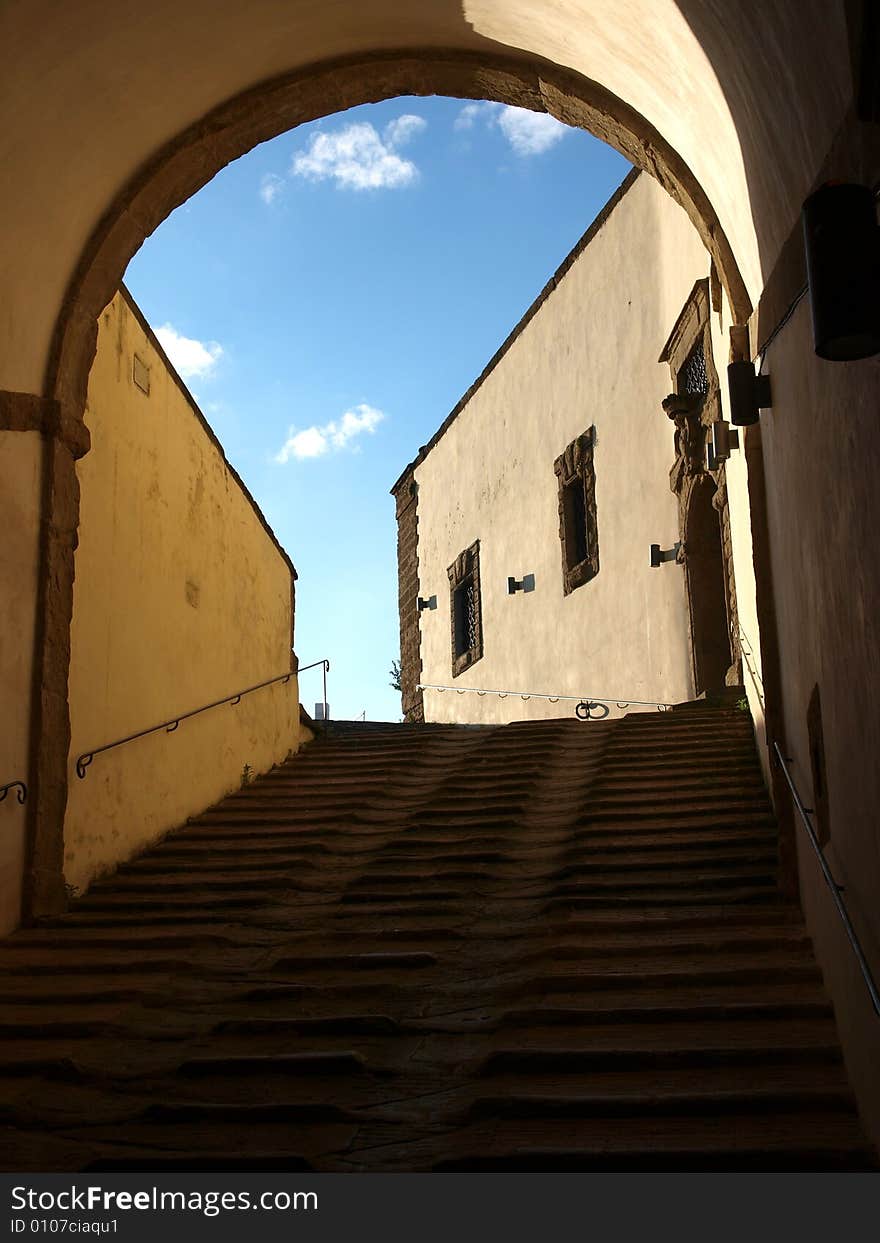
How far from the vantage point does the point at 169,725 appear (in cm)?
689

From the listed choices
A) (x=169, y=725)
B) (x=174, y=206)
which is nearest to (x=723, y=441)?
(x=174, y=206)

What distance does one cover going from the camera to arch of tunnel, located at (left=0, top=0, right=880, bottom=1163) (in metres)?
2.92

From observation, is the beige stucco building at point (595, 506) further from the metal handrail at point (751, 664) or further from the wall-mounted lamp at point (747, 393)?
the wall-mounted lamp at point (747, 393)

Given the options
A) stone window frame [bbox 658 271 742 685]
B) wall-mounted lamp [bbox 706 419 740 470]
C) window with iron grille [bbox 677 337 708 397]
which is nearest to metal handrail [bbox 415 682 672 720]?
stone window frame [bbox 658 271 742 685]

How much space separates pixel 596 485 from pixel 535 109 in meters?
7.55

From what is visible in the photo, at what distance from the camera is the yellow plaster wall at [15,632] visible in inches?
199

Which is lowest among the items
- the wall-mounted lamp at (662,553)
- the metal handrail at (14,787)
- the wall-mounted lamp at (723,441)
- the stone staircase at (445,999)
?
the stone staircase at (445,999)

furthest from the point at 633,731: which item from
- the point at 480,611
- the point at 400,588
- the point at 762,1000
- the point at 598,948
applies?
the point at 400,588

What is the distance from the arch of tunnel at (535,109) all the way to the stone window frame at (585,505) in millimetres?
7644

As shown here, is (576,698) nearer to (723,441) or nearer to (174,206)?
(723,441)

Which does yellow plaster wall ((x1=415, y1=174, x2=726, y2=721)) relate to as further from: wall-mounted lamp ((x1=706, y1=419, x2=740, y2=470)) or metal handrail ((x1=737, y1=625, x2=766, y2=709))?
wall-mounted lamp ((x1=706, y1=419, x2=740, y2=470))

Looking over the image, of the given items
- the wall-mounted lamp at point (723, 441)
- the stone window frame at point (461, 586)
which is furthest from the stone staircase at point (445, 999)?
the stone window frame at point (461, 586)

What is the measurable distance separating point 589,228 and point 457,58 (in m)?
8.02

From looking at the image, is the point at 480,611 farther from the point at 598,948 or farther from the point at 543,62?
the point at 598,948
